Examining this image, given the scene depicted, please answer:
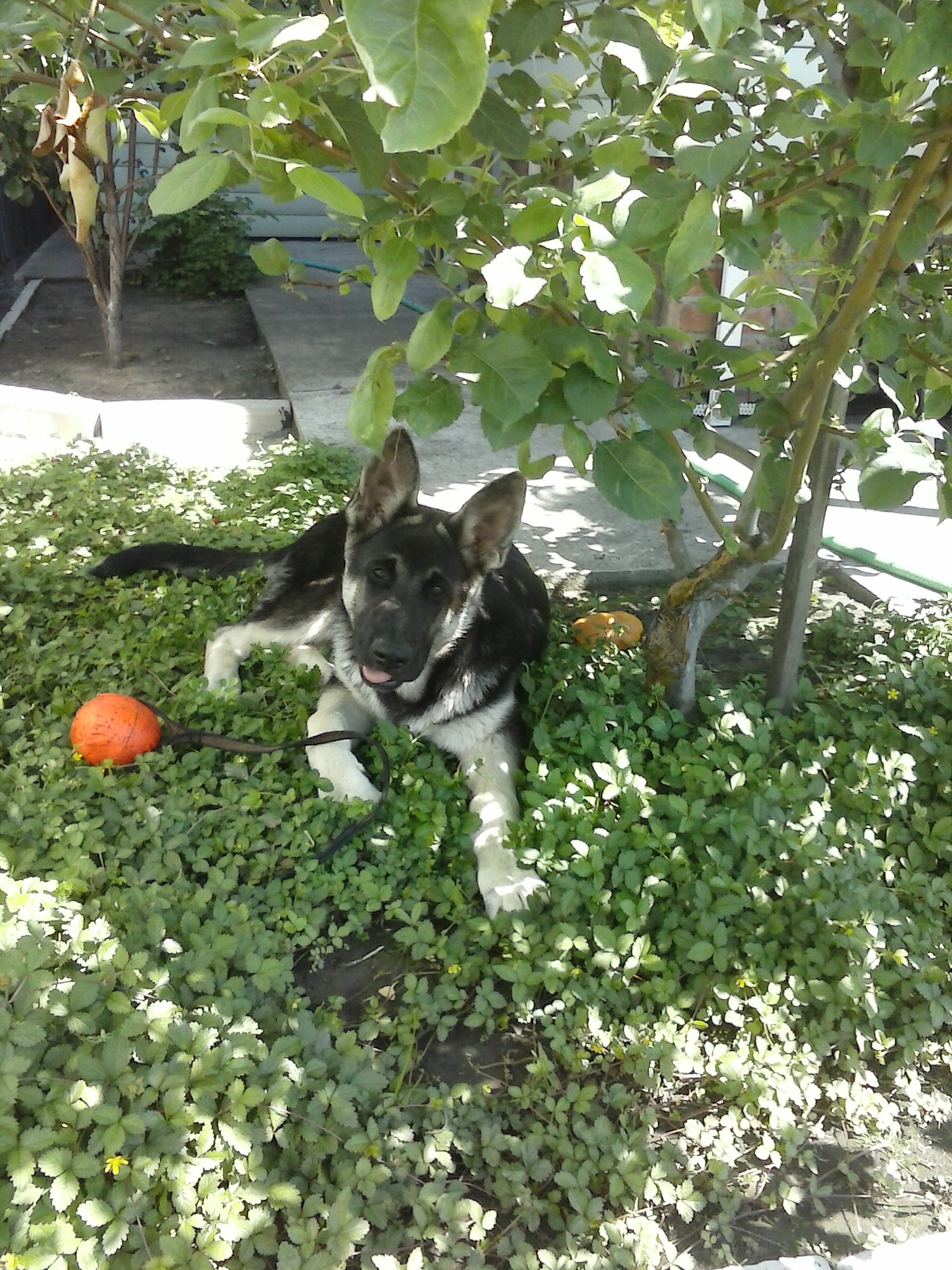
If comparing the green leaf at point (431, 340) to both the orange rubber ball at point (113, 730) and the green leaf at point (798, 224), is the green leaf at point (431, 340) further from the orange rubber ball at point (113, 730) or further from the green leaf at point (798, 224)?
the orange rubber ball at point (113, 730)

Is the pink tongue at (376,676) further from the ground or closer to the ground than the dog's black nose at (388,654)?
closer to the ground

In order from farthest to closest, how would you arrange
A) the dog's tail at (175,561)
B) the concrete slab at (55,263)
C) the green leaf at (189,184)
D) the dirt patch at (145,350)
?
the concrete slab at (55,263)
the dirt patch at (145,350)
the dog's tail at (175,561)
the green leaf at (189,184)

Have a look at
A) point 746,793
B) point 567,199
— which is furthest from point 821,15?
point 746,793

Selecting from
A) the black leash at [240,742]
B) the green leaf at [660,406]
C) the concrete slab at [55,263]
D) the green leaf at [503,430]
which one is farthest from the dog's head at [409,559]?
the concrete slab at [55,263]

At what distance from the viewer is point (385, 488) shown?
3611mm

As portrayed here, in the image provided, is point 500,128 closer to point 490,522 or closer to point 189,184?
point 189,184

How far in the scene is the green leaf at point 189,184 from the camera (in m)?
1.41

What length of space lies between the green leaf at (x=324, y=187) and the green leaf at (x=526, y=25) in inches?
30.9

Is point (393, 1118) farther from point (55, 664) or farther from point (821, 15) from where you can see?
point (821, 15)

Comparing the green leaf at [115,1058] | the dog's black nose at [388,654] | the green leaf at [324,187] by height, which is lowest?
the green leaf at [115,1058]

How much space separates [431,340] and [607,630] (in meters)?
2.64

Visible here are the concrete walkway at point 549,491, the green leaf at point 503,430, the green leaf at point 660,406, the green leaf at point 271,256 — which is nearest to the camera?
the green leaf at point 503,430

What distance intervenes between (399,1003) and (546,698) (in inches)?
56.7

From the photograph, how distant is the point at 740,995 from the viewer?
2.62 m
